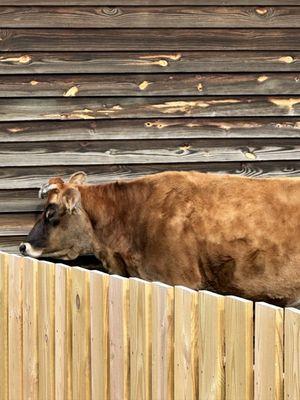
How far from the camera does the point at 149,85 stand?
394 inches

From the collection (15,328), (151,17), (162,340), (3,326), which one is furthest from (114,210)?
(162,340)

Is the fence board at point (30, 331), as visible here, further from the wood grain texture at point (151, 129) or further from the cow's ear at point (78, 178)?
the wood grain texture at point (151, 129)

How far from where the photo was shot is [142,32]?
9953 mm

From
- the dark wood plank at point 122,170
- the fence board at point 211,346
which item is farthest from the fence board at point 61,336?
the dark wood plank at point 122,170

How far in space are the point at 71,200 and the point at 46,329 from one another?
3.73 meters

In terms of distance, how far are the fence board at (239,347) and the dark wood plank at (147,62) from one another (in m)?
5.67

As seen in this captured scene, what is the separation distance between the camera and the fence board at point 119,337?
534 cm

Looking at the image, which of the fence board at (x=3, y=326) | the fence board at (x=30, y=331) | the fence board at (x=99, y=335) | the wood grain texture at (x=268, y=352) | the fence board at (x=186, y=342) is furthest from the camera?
the fence board at (x=3, y=326)

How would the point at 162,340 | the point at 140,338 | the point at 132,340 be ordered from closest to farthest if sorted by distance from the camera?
1. the point at 162,340
2. the point at 140,338
3. the point at 132,340

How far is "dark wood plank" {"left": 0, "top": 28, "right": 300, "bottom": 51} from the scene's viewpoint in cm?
971

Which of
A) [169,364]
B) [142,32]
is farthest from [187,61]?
[169,364]

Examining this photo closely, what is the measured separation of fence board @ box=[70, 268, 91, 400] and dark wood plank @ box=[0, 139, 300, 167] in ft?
13.5

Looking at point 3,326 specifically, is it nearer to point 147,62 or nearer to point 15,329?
point 15,329

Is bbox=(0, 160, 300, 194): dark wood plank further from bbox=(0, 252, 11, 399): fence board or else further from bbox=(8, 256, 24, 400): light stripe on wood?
bbox=(8, 256, 24, 400): light stripe on wood
